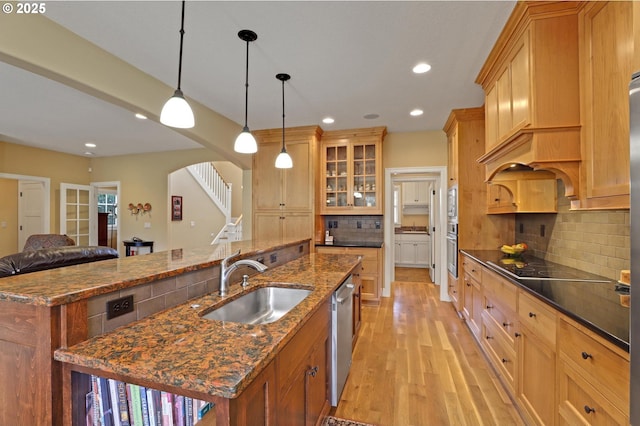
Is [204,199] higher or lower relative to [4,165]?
lower

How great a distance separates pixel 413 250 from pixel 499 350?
4.99 m

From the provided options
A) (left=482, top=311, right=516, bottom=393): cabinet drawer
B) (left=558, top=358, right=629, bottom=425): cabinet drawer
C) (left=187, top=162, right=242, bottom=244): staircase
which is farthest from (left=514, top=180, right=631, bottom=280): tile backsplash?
(left=187, top=162, right=242, bottom=244): staircase

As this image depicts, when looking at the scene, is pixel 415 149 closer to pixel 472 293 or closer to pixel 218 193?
pixel 472 293

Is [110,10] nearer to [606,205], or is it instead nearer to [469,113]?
[606,205]

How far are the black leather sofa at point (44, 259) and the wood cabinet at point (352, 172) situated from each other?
122 inches

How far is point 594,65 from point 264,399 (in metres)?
2.39

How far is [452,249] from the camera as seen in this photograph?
160 inches

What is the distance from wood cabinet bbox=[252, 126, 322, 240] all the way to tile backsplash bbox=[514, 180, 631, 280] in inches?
112

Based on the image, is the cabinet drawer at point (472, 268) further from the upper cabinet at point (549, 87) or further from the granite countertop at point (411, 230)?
the granite countertop at point (411, 230)

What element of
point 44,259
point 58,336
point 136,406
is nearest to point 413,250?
point 44,259

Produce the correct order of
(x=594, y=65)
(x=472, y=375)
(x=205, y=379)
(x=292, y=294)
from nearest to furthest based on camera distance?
(x=205, y=379) → (x=594, y=65) → (x=292, y=294) → (x=472, y=375)

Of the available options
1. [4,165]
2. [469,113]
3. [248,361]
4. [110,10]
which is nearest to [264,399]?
[248,361]

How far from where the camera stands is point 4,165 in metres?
5.29

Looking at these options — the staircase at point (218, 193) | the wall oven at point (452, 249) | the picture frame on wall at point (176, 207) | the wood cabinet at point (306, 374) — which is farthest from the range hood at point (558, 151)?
the picture frame on wall at point (176, 207)
